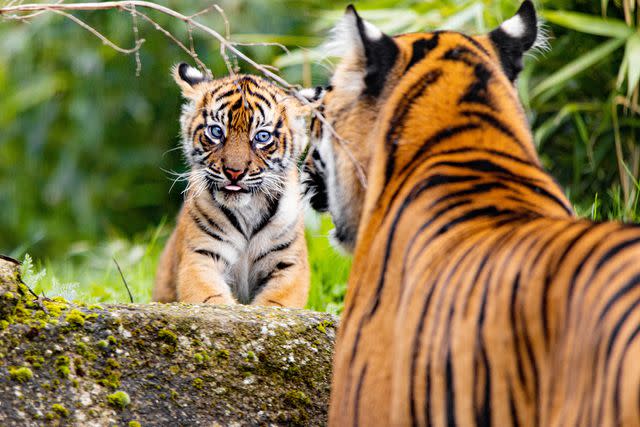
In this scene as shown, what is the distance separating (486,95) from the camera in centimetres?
258

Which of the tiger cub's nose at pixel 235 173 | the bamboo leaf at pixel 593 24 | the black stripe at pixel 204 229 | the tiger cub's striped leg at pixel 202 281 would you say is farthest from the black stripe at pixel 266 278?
the bamboo leaf at pixel 593 24

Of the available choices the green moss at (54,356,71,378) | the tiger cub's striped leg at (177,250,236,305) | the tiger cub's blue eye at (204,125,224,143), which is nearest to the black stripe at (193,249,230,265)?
the tiger cub's striped leg at (177,250,236,305)

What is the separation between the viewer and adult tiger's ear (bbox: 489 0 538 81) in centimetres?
283

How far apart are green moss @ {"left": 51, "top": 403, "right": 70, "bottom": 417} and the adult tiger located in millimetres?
744

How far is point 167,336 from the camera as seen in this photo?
2904mm

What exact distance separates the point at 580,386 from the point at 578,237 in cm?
34

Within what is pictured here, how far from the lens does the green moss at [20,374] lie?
2.58m

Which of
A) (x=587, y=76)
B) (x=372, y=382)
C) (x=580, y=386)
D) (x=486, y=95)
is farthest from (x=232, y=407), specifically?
(x=587, y=76)

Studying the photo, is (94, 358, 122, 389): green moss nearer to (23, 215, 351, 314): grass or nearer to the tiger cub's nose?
(23, 215, 351, 314): grass

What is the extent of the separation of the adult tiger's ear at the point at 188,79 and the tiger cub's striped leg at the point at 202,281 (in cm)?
80

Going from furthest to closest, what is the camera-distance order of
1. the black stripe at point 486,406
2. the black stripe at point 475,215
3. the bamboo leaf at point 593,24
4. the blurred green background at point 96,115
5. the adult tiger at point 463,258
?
the blurred green background at point 96,115
the bamboo leaf at point 593,24
the black stripe at point 475,215
the black stripe at point 486,406
the adult tiger at point 463,258

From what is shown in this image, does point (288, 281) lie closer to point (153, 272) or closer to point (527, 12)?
point (153, 272)

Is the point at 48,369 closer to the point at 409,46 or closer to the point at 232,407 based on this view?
the point at 232,407

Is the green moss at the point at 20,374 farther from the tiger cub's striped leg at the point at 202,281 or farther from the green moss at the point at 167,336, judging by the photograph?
the tiger cub's striped leg at the point at 202,281
